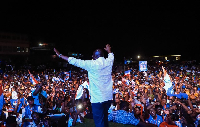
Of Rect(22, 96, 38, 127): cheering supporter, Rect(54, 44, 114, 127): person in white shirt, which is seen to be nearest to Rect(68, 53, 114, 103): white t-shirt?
Rect(54, 44, 114, 127): person in white shirt

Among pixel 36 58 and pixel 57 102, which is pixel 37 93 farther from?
pixel 36 58

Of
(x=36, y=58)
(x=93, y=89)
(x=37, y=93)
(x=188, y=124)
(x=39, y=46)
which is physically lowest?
(x=188, y=124)

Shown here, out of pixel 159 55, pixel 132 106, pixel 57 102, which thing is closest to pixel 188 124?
pixel 132 106

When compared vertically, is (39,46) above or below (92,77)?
above

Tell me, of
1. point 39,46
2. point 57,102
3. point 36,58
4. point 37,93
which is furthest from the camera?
point 39,46

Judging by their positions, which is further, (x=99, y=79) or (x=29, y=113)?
(x=29, y=113)

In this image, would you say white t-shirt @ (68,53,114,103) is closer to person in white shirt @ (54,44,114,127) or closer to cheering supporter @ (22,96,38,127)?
person in white shirt @ (54,44,114,127)

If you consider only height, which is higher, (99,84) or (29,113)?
(99,84)

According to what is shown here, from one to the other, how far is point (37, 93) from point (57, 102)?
64.3 inches

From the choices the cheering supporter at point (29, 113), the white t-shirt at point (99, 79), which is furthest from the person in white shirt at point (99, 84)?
the cheering supporter at point (29, 113)

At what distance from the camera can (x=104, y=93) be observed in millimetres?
2760

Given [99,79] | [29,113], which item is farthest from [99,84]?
[29,113]

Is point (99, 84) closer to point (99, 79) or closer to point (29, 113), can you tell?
point (99, 79)

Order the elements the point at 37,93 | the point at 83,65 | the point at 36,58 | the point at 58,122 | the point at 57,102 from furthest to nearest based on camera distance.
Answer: the point at 36,58 < the point at 57,102 < the point at 37,93 < the point at 58,122 < the point at 83,65
